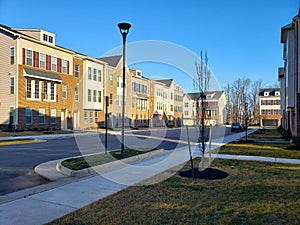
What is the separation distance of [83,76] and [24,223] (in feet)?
106

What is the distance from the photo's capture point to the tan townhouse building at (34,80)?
2630 centimetres

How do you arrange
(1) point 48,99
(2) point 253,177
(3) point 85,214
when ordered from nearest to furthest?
(3) point 85,214 < (2) point 253,177 < (1) point 48,99

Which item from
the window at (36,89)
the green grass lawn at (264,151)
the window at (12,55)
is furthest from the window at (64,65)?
the green grass lawn at (264,151)

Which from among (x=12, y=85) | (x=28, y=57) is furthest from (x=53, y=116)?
(x=28, y=57)

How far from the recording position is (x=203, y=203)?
5.36m

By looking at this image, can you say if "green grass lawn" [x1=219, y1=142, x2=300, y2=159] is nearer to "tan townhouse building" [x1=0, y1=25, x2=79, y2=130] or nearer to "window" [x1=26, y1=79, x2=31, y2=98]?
"tan townhouse building" [x1=0, y1=25, x2=79, y2=130]

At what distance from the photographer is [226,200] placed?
5570 mm

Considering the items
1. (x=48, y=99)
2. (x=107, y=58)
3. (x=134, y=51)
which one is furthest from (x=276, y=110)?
(x=134, y=51)

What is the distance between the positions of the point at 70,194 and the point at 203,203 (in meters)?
3.05

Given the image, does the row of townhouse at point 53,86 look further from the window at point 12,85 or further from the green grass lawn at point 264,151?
the green grass lawn at point 264,151

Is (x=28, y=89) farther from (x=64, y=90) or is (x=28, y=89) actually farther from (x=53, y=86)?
(x=64, y=90)

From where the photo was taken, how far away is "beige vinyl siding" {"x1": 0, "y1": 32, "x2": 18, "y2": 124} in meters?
26.3

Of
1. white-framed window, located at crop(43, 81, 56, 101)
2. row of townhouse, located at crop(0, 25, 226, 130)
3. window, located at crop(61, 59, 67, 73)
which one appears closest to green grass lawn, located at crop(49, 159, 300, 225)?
row of townhouse, located at crop(0, 25, 226, 130)

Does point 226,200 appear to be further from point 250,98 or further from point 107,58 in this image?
point 250,98
